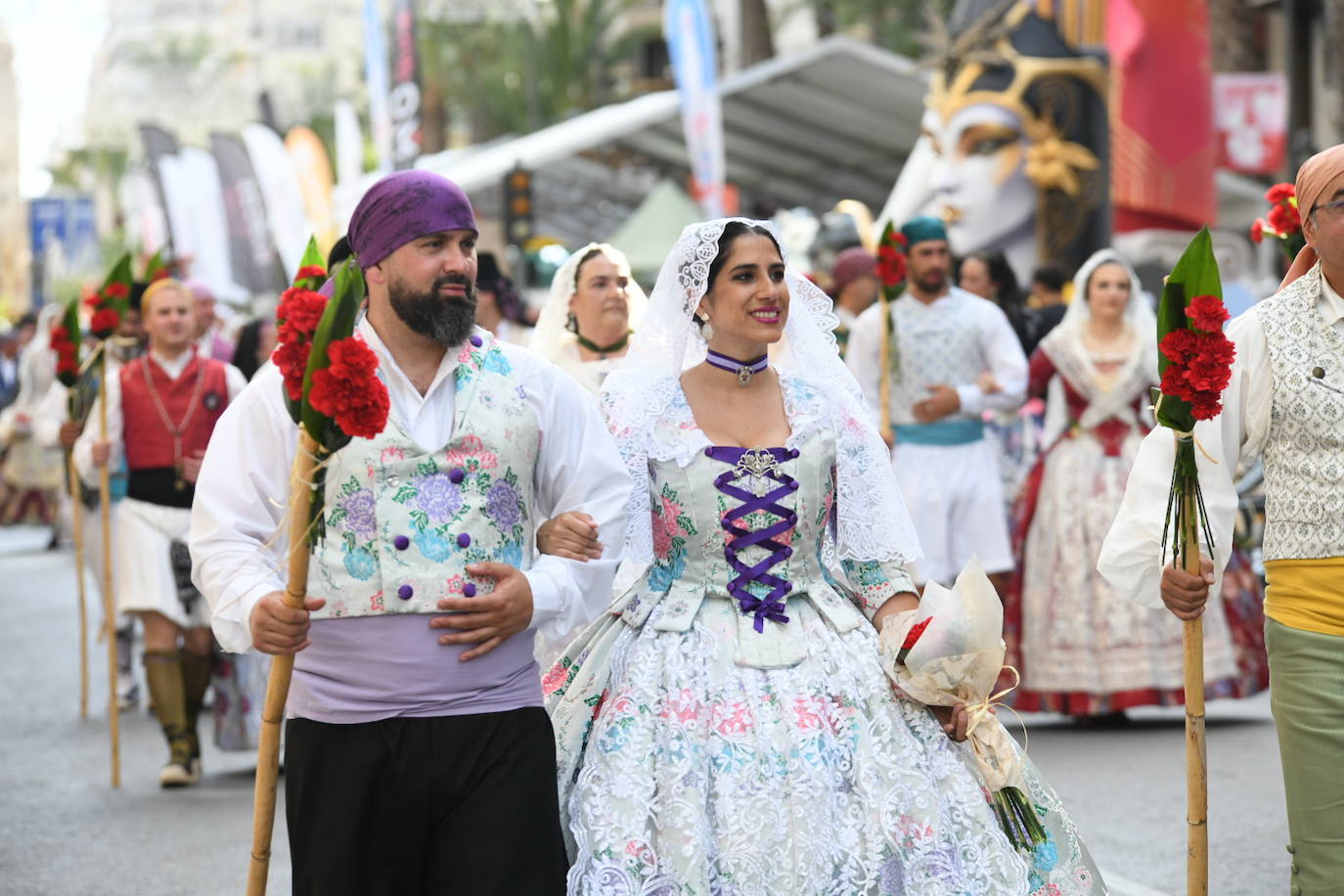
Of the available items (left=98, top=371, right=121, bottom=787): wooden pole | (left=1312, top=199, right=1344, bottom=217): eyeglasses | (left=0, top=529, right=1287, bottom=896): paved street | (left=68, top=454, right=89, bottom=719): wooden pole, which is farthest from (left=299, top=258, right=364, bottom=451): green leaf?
(left=68, top=454, right=89, bottom=719): wooden pole

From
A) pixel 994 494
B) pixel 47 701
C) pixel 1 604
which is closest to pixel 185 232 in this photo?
pixel 1 604

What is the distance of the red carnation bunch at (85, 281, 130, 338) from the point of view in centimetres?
970

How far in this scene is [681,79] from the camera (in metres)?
26.5

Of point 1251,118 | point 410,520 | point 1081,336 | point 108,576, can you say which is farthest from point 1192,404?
point 1251,118

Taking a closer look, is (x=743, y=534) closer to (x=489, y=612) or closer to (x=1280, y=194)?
(x=489, y=612)

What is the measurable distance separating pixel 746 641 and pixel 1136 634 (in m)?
5.43

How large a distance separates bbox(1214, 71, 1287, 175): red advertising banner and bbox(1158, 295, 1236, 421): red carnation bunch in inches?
853

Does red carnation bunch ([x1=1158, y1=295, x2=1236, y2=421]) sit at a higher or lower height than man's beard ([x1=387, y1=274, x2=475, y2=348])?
lower

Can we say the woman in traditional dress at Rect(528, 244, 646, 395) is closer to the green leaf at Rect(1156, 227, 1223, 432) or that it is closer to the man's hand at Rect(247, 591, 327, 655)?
the green leaf at Rect(1156, 227, 1223, 432)

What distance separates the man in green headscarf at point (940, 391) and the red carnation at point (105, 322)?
355cm

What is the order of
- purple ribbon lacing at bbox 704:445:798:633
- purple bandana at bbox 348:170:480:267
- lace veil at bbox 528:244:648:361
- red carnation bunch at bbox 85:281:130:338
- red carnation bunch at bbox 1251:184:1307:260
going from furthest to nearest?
1. red carnation bunch at bbox 85:281:130:338
2. lace veil at bbox 528:244:648:361
3. red carnation bunch at bbox 1251:184:1307:260
4. purple ribbon lacing at bbox 704:445:798:633
5. purple bandana at bbox 348:170:480:267

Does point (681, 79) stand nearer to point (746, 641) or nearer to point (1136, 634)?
point (1136, 634)

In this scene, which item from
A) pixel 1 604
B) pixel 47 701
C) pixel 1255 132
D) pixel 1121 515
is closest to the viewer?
pixel 1121 515

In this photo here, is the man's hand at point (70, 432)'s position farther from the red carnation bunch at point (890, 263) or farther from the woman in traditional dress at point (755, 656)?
the woman in traditional dress at point (755, 656)
